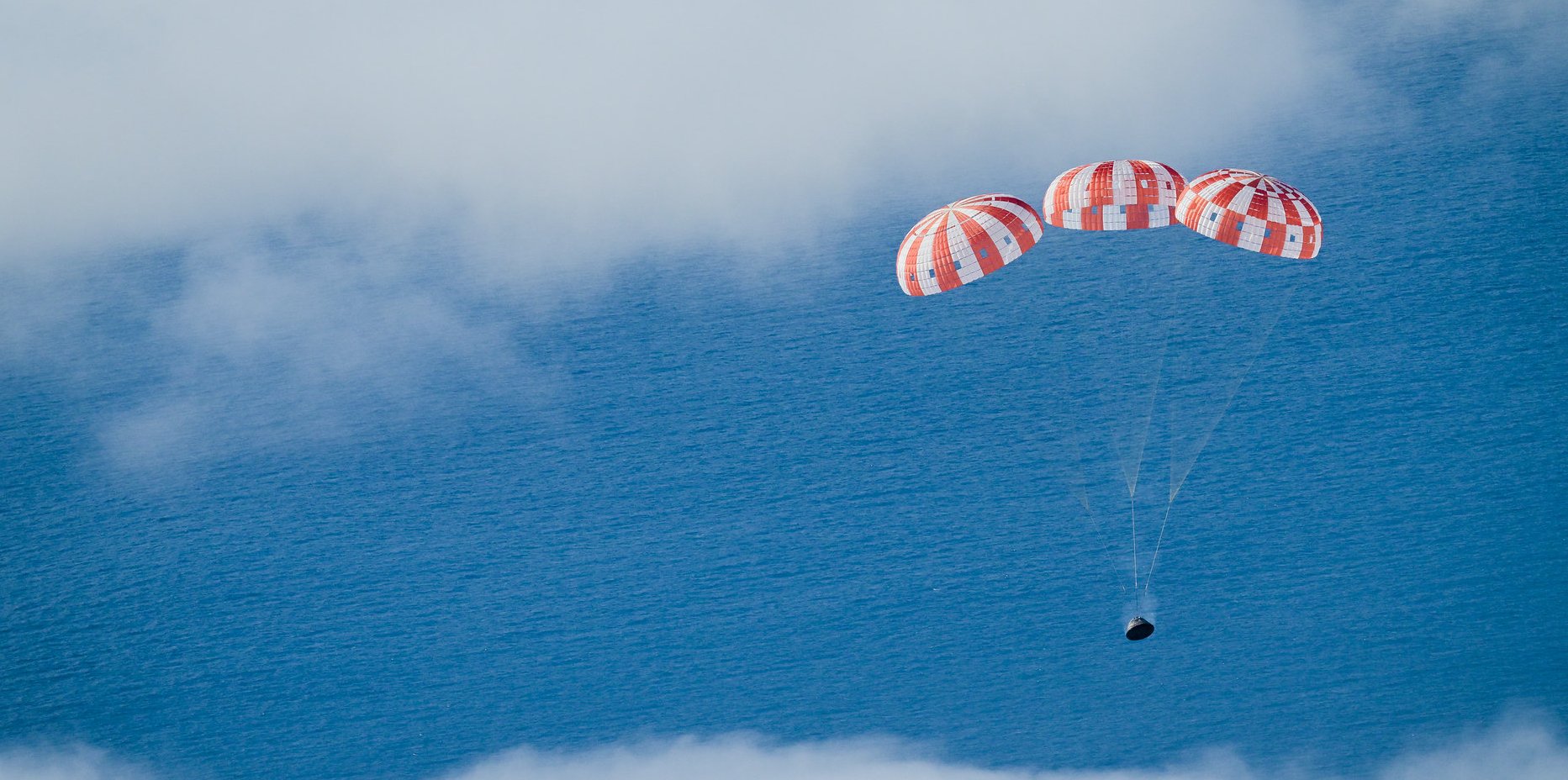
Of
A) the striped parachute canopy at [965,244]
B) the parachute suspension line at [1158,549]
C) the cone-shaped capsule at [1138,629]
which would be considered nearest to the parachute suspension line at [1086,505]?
the parachute suspension line at [1158,549]

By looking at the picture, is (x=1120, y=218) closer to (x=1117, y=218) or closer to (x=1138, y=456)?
(x=1117, y=218)

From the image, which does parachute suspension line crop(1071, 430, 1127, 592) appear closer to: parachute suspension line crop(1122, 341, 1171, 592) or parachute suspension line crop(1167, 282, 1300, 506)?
parachute suspension line crop(1122, 341, 1171, 592)

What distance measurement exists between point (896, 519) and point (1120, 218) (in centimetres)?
790

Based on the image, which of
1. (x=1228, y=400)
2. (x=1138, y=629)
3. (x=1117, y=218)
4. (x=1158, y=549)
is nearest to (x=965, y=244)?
(x=1117, y=218)

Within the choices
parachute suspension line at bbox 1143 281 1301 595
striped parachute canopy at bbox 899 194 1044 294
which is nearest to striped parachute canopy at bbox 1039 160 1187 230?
striped parachute canopy at bbox 899 194 1044 294

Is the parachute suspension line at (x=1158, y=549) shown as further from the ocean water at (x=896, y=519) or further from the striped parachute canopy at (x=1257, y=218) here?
the striped parachute canopy at (x=1257, y=218)

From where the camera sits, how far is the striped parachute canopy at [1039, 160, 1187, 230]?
22.1 m

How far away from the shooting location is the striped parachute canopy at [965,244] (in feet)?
72.4

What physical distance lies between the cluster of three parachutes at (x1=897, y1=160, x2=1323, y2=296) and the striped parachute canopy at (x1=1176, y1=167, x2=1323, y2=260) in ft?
0.04

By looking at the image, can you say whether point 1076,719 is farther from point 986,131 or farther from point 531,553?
point 986,131

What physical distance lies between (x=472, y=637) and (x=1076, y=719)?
11.4 meters

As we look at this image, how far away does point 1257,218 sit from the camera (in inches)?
849

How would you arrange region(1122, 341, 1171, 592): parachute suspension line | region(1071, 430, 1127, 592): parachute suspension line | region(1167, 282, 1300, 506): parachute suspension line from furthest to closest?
region(1167, 282, 1300, 506): parachute suspension line, region(1071, 430, 1127, 592): parachute suspension line, region(1122, 341, 1171, 592): parachute suspension line

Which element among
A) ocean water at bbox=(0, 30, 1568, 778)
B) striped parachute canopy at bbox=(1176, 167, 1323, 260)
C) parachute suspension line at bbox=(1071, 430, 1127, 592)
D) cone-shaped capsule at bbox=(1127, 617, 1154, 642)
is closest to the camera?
striped parachute canopy at bbox=(1176, 167, 1323, 260)
